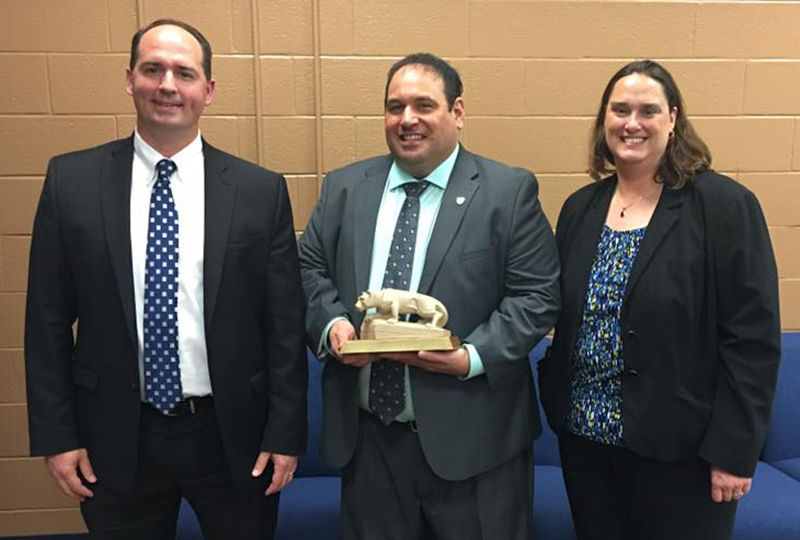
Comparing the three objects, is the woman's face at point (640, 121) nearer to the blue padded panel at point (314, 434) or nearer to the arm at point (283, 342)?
the arm at point (283, 342)

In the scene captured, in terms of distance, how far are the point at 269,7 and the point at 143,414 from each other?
162 centimetres

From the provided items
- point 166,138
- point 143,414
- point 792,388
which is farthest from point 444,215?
point 792,388

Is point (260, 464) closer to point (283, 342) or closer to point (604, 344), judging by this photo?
point (283, 342)

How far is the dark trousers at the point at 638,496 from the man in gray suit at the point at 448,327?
172 millimetres

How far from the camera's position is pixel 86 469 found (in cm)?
151

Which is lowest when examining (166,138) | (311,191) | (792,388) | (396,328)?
(792,388)

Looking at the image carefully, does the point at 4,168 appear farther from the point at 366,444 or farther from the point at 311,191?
the point at 366,444

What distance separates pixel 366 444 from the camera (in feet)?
5.26

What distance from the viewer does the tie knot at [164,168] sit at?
1.51 meters

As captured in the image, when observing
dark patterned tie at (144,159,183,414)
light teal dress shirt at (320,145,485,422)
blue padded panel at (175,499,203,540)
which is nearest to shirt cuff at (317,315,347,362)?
light teal dress shirt at (320,145,485,422)

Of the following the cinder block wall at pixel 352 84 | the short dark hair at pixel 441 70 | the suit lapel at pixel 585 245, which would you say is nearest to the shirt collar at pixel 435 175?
the short dark hair at pixel 441 70

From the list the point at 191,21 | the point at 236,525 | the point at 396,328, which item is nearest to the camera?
the point at 396,328

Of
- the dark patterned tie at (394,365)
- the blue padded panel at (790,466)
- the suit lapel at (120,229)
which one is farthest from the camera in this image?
the blue padded panel at (790,466)

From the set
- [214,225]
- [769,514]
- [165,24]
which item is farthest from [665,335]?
[165,24]
